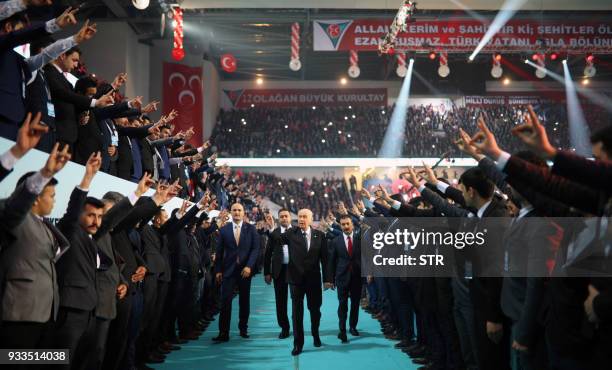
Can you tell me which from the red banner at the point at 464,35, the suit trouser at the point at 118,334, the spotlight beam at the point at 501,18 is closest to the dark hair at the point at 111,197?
the suit trouser at the point at 118,334

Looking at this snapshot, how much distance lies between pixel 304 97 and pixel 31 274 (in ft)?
92.0

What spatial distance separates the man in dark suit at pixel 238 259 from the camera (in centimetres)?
801

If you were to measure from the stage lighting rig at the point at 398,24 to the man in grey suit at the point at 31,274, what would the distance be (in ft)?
38.7

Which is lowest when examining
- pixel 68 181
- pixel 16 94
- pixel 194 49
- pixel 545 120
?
pixel 68 181

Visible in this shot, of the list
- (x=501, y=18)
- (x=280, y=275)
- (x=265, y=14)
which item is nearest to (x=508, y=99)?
(x=501, y=18)

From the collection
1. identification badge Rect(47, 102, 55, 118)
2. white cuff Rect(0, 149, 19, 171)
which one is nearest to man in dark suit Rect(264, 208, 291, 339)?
identification badge Rect(47, 102, 55, 118)

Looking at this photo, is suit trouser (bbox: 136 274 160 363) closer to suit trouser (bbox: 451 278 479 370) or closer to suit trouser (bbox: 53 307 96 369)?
suit trouser (bbox: 53 307 96 369)

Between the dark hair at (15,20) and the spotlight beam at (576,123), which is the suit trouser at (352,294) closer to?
the dark hair at (15,20)

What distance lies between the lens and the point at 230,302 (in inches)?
307

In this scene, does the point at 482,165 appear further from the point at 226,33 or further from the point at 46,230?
the point at 226,33

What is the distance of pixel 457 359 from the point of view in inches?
199

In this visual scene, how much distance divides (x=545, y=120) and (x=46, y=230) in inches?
A: 1078

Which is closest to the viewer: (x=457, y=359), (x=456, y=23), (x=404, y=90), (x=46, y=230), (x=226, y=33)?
(x=46, y=230)

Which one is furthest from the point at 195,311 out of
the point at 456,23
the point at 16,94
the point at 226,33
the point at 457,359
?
the point at 226,33
